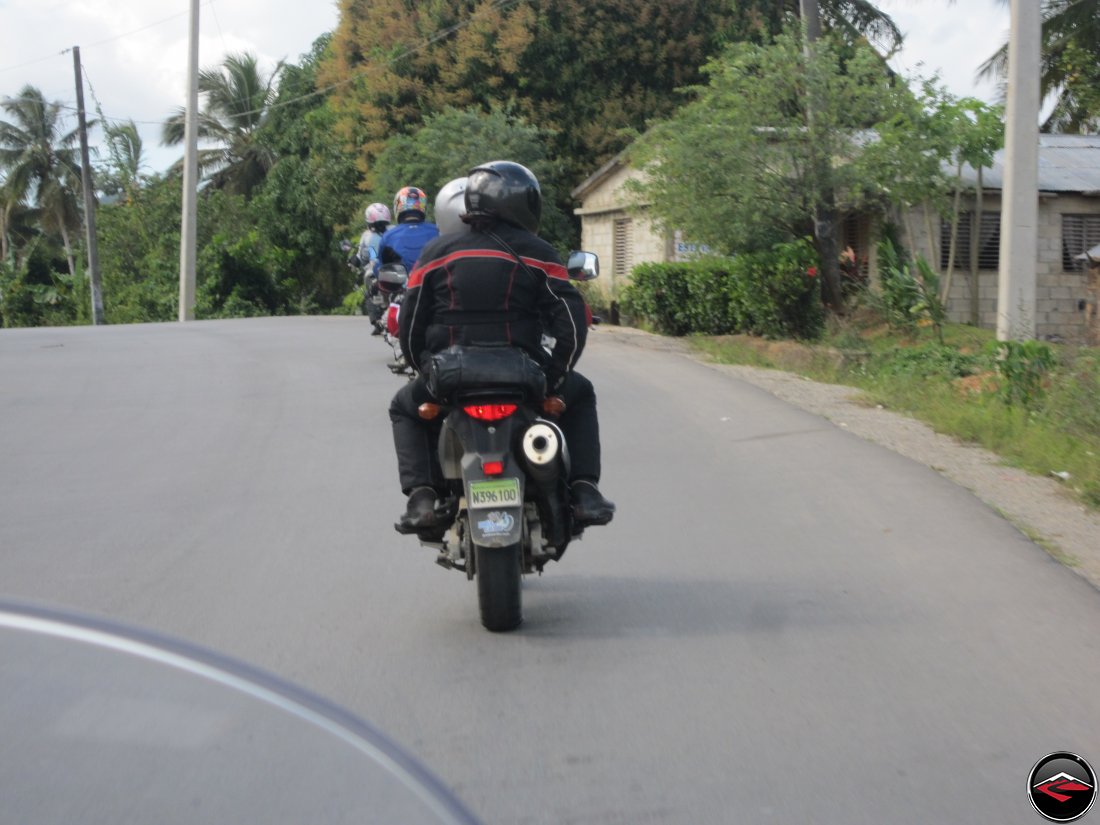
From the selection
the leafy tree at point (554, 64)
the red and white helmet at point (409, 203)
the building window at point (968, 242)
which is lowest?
the red and white helmet at point (409, 203)

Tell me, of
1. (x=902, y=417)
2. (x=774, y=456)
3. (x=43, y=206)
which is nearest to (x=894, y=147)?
(x=902, y=417)

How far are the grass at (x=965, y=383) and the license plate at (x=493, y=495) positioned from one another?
4.47 meters

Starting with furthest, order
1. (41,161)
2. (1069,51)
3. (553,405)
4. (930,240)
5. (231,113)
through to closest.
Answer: (41,161) < (231,113) < (1069,51) < (930,240) < (553,405)

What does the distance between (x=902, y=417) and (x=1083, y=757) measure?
780cm

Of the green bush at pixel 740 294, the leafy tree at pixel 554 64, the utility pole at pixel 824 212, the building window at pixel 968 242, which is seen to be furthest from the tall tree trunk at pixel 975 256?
the leafy tree at pixel 554 64

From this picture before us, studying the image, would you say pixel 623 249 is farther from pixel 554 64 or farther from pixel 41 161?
pixel 41 161

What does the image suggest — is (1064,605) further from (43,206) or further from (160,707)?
(43,206)

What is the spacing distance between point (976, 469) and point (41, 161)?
2192 inches

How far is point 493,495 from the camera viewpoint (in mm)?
4898

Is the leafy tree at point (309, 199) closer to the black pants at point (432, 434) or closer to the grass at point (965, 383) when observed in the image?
the grass at point (965, 383)

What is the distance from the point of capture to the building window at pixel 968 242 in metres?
23.7

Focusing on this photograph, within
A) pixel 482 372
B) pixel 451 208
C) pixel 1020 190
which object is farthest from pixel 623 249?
pixel 482 372

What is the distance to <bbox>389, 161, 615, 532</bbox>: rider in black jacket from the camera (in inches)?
209

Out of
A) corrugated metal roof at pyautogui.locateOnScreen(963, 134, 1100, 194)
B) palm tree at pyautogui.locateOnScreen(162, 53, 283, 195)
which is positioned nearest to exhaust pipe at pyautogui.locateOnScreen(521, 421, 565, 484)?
corrugated metal roof at pyautogui.locateOnScreen(963, 134, 1100, 194)
